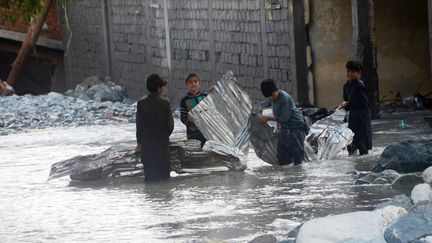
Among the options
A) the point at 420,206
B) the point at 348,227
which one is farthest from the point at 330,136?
the point at 348,227

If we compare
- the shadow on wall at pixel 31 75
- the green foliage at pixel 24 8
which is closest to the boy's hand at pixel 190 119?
the green foliage at pixel 24 8

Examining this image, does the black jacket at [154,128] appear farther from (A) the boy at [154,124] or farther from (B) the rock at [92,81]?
(B) the rock at [92,81]

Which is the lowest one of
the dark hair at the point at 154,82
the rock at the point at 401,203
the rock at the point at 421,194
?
the rock at the point at 401,203

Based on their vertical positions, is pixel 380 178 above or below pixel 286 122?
below

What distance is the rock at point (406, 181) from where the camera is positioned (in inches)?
500

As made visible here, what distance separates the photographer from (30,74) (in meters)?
33.7

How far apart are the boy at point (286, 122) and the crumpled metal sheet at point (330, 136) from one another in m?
0.64

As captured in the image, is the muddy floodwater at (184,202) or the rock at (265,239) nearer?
the rock at (265,239)

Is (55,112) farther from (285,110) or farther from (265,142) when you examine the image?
(285,110)

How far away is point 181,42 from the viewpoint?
83.7ft

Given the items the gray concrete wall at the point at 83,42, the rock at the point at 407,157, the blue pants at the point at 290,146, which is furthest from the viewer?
the gray concrete wall at the point at 83,42

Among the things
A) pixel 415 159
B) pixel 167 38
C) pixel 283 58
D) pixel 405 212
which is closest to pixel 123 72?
pixel 167 38

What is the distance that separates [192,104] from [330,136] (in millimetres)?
1859

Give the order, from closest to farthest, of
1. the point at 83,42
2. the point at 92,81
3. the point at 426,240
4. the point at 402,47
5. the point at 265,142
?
the point at 426,240
the point at 265,142
the point at 402,47
the point at 92,81
the point at 83,42
